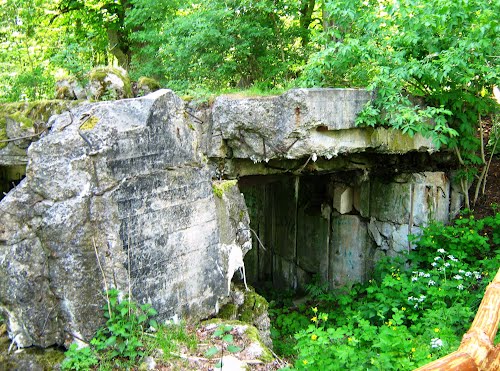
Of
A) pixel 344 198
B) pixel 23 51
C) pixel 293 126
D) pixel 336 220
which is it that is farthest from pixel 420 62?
pixel 23 51

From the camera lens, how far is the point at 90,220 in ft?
11.5

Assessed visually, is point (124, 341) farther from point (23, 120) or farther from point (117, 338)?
point (23, 120)

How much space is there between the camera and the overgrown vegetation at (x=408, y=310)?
3689 mm

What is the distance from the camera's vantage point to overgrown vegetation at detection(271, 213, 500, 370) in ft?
12.1

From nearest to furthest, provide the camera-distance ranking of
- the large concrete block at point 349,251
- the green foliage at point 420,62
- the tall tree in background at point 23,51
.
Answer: the green foliage at point 420,62 < the large concrete block at point 349,251 < the tall tree in background at point 23,51

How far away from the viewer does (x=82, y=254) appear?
11.5ft

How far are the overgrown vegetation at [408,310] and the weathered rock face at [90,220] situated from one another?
1.36 metres

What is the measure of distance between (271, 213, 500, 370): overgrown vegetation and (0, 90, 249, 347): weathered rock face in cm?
136

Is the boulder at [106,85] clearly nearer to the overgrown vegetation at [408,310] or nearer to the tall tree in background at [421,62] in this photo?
the tall tree in background at [421,62]

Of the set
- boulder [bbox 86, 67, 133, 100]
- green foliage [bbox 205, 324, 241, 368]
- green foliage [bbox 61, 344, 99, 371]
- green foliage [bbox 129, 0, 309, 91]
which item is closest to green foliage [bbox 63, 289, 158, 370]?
green foliage [bbox 61, 344, 99, 371]

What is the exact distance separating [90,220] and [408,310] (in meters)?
3.41

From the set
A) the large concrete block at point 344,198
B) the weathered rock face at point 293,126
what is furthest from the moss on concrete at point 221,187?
the large concrete block at point 344,198

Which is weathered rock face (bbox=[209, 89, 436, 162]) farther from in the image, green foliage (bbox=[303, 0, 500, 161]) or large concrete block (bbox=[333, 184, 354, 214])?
large concrete block (bbox=[333, 184, 354, 214])

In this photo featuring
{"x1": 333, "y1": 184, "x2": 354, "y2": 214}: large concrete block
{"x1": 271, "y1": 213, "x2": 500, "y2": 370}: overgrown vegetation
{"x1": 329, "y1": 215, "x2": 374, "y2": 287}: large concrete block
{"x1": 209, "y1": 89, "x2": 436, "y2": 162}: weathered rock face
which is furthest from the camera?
{"x1": 333, "y1": 184, "x2": 354, "y2": 214}: large concrete block
